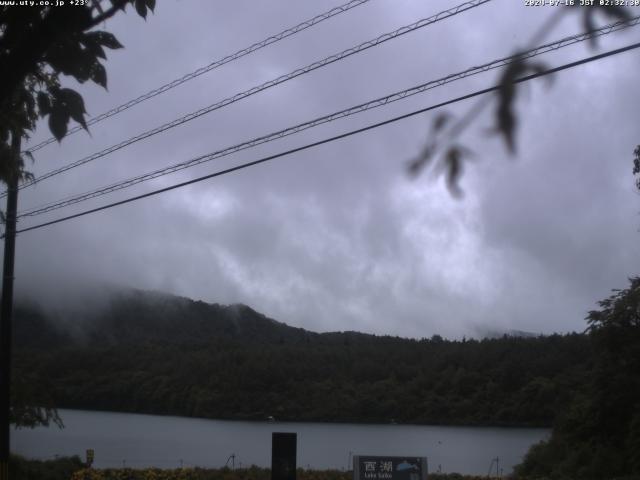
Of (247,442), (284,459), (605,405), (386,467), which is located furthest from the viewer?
(247,442)

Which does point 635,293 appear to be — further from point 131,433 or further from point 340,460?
point 131,433

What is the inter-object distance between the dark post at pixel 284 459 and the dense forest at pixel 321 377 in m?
15.0

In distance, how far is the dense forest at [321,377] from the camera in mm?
30828

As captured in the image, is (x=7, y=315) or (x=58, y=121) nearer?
(x=58, y=121)

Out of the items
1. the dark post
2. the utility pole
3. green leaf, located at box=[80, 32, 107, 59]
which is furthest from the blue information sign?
green leaf, located at box=[80, 32, 107, 59]

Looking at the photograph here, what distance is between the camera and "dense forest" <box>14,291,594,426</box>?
30.8 metres

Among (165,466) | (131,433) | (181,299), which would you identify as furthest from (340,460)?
(181,299)

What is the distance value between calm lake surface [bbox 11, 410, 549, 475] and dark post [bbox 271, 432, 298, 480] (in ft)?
29.7

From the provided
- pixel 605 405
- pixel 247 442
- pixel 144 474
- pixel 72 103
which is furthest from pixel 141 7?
pixel 247 442

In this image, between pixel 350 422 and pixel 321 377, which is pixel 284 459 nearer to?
pixel 350 422

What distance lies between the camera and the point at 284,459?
1398 centimetres

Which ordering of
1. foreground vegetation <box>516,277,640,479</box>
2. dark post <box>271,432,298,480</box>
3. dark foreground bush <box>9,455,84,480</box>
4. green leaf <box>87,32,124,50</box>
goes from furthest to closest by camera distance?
foreground vegetation <box>516,277,640,479</box> < dark foreground bush <box>9,455,84,480</box> < dark post <box>271,432,298,480</box> < green leaf <box>87,32,124,50</box>

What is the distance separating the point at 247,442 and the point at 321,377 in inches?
275

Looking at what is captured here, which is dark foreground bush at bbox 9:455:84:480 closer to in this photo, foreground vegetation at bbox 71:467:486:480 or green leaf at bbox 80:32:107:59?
foreground vegetation at bbox 71:467:486:480
